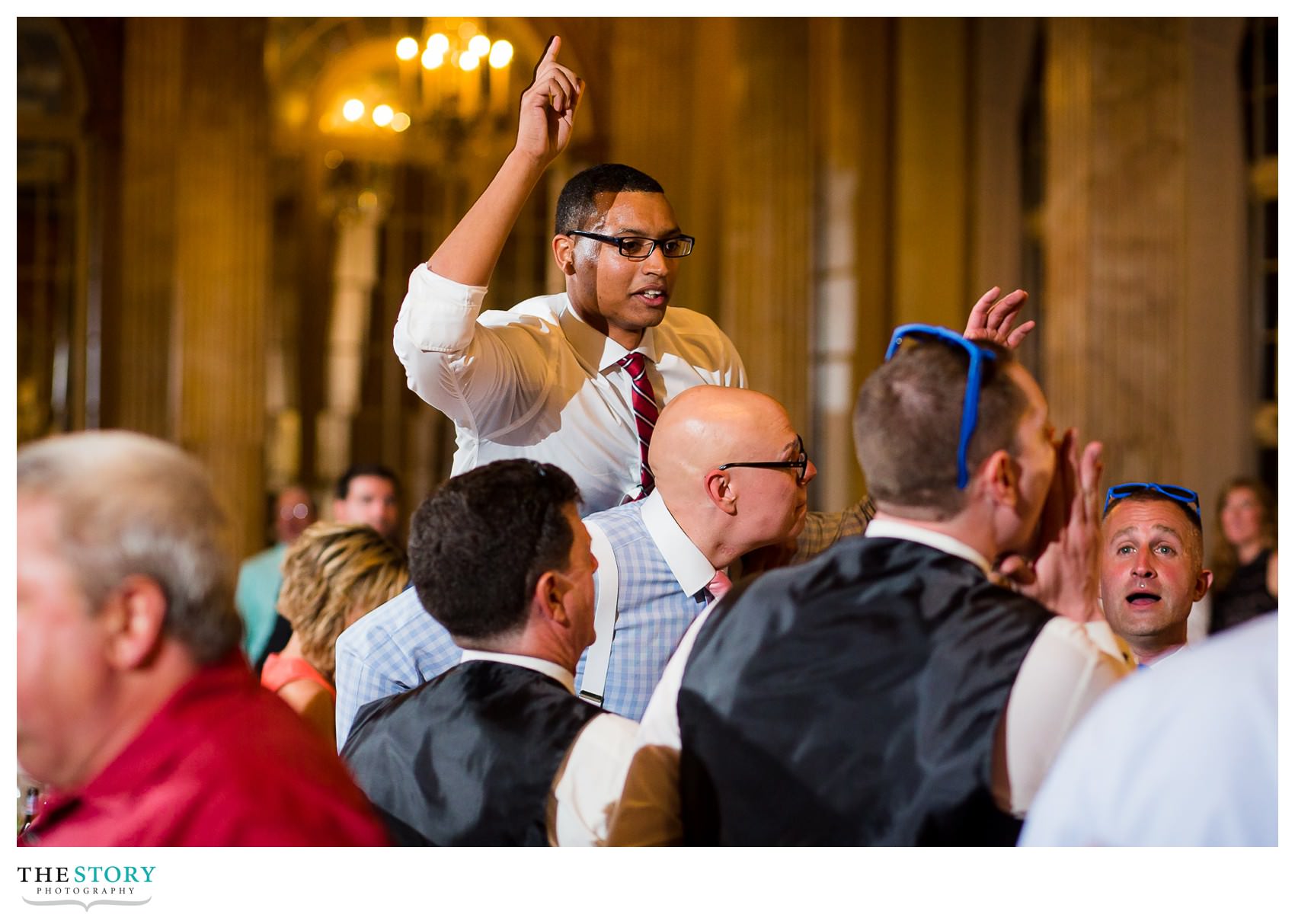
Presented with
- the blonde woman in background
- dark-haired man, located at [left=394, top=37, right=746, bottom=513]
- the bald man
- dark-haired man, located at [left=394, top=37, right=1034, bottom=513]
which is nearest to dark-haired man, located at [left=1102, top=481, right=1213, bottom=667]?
dark-haired man, located at [left=394, top=37, right=1034, bottom=513]

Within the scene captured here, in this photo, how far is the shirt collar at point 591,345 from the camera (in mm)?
3268

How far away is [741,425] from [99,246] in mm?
11113

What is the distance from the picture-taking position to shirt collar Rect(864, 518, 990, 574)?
6.30ft

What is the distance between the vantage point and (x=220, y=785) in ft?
5.14

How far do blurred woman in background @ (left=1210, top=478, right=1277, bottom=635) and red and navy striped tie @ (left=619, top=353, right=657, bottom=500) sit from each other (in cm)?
466

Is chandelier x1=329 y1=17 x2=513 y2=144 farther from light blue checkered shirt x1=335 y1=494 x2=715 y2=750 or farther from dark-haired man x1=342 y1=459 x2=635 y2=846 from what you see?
dark-haired man x1=342 y1=459 x2=635 y2=846

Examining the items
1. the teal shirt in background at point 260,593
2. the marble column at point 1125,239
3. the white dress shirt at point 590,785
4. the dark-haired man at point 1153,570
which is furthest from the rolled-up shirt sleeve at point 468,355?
the marble column at point 1125,239

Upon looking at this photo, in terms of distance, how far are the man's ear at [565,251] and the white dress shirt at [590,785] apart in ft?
4.45

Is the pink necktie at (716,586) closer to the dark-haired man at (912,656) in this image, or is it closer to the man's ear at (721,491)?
the man's ear at (721,491)

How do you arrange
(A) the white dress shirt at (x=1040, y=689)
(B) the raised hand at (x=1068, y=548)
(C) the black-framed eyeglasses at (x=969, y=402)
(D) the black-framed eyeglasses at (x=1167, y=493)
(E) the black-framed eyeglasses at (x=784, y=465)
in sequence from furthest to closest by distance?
(D) the black-framed eyeglasses at (x=1167, y=493)
(E) the black-framed eyeglasses at (x=784, y=465)
(B) the raised hand at (x=1068, y=548)
(C) the black-framed eyeglasses at (x=969, y=402)
(A) the white dress shirt at (x=1040, y=689)

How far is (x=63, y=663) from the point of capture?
1652 mm

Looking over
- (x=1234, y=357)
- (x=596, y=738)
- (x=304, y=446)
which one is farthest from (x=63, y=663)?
(x=304, y=446)

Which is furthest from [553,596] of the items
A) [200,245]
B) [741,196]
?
[200,245]
